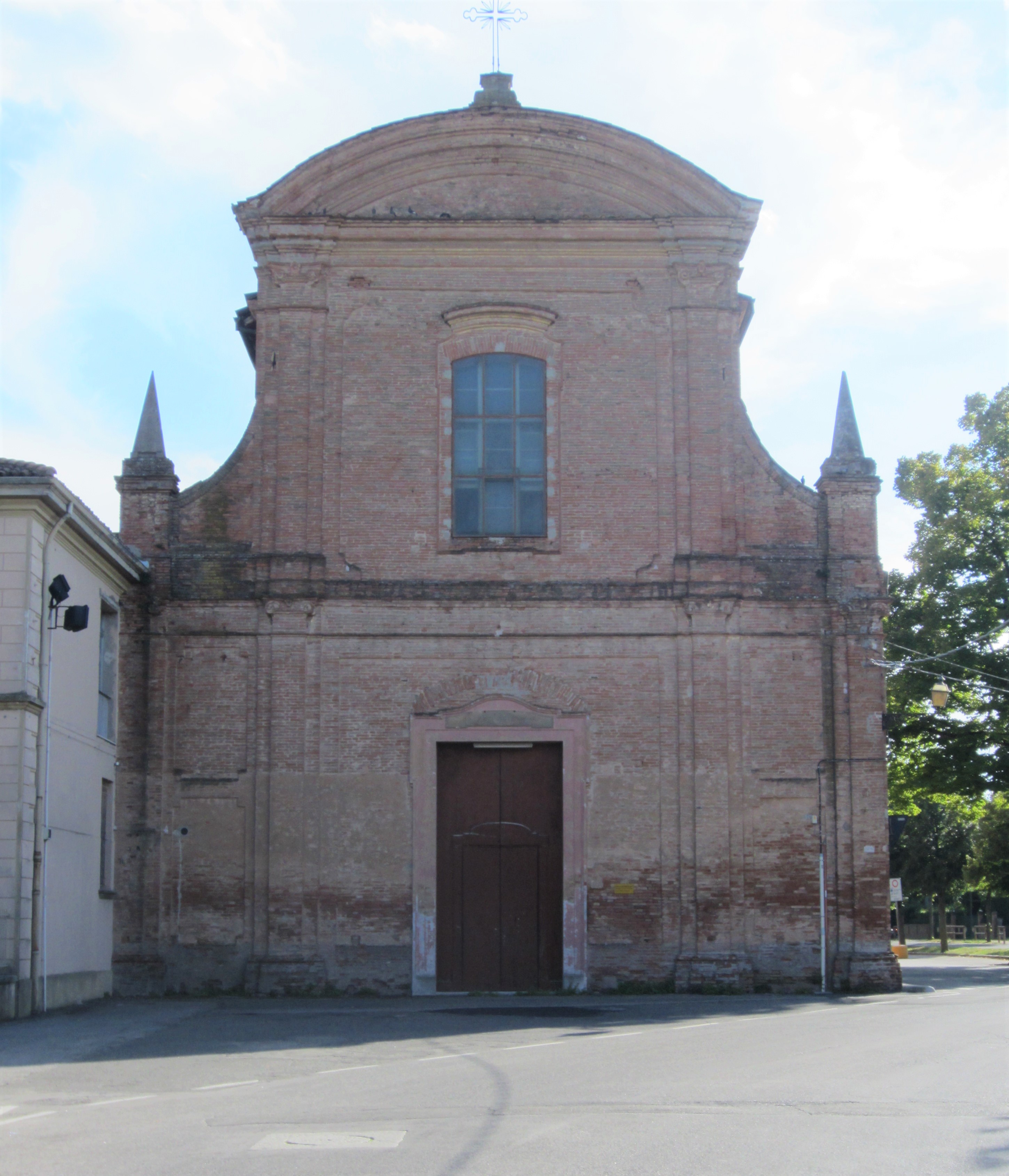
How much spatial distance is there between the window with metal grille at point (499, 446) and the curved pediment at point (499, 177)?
2.29m

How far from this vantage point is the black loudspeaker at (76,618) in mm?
17156

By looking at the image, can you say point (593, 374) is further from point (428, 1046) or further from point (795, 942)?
point (428, 1046)

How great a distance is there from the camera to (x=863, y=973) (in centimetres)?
1944

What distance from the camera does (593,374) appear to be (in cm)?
2108

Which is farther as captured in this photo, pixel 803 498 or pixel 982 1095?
pixel 803 498

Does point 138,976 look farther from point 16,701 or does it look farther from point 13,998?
point 16,701

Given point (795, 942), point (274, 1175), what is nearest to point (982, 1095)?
point (274, 1175)

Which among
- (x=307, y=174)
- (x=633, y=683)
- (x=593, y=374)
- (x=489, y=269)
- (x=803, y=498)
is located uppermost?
(x=307, y=174)

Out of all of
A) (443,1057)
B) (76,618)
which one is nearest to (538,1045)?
(443,1057)

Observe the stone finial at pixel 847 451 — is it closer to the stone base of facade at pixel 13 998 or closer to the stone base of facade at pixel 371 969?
the stone base of facade at pixel 371 969

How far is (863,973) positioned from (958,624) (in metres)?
13.8

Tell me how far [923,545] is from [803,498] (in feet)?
42.3

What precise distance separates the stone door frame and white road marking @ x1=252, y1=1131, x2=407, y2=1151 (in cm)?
1114

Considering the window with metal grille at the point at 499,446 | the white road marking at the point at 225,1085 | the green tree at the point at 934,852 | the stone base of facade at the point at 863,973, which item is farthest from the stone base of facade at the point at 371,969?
the green tree at the point at 934,852
